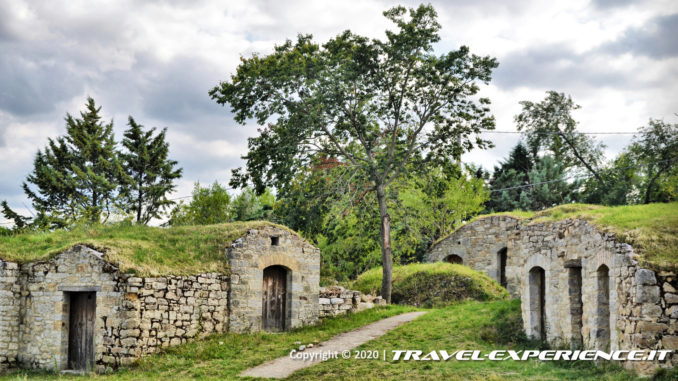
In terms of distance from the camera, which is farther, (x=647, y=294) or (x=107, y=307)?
(x=107, y=307)

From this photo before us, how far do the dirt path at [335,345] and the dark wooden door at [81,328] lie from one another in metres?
4.12

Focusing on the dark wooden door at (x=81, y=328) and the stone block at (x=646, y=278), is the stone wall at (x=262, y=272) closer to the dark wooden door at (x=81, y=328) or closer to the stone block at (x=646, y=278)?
the dark wooden door at (x=81, y=328)

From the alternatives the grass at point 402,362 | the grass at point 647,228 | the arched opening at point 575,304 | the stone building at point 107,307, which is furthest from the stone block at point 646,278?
the stone building at point 107,307

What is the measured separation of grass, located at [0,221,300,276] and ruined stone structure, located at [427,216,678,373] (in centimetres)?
724

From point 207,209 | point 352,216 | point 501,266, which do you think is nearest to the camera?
point 352,216

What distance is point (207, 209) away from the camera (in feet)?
102

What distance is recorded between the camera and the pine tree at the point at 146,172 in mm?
36062

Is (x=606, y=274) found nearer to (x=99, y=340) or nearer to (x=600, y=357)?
(x=600, y=357)

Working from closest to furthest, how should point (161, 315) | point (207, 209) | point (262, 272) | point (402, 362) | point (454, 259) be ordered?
point (402, 362)
point (161, 315)
point (262, 272)
point (454, 259)
point (207, 209)

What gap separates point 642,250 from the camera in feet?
33.0

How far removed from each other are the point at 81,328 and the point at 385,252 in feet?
34.5

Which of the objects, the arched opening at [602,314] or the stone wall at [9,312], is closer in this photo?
the arched opening at [602,314]

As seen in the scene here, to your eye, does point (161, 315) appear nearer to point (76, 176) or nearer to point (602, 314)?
point (602, 314)

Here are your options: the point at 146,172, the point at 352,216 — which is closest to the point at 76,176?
the point at 146,172
